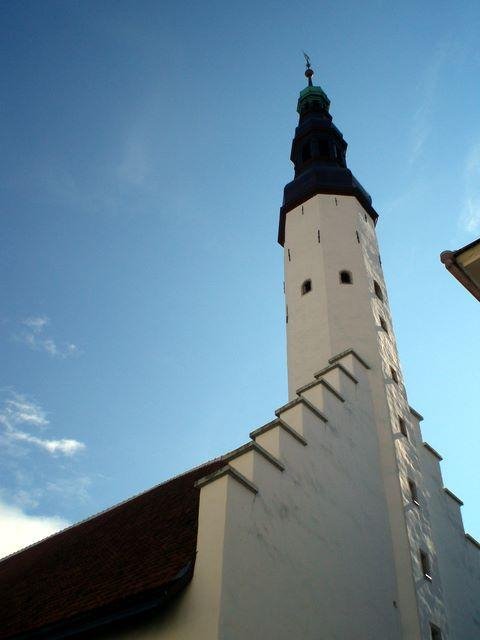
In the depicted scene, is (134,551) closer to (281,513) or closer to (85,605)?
(85,605)

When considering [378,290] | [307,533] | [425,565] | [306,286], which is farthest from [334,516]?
[378,290]

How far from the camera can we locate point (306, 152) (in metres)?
24.7

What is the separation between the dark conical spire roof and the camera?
21.1 meters

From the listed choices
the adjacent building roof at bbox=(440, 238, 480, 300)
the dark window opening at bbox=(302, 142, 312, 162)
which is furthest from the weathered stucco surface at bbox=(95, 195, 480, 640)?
the dark window opening at bbox=(302, 142, 312, 162)

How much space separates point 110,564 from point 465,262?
7767mm

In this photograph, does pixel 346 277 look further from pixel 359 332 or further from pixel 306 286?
pixel 359 332

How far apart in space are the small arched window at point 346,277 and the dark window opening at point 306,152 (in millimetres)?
7969

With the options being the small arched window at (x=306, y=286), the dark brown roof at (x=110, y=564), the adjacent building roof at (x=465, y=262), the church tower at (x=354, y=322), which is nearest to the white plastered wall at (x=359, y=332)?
the church tower at (x=354, y=322)

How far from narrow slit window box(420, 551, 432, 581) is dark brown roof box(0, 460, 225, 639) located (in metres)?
4.63

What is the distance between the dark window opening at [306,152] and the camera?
959 inches

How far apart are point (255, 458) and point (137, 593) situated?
2546 millimetres

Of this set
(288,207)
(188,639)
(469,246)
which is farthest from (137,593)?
Answer: (288,207)

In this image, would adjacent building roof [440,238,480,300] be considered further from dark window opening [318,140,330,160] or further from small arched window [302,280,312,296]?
dark window opening [318,140,330,160]

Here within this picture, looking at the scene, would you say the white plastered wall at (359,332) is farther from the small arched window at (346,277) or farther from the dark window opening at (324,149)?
the dark window opening at (324,149)
